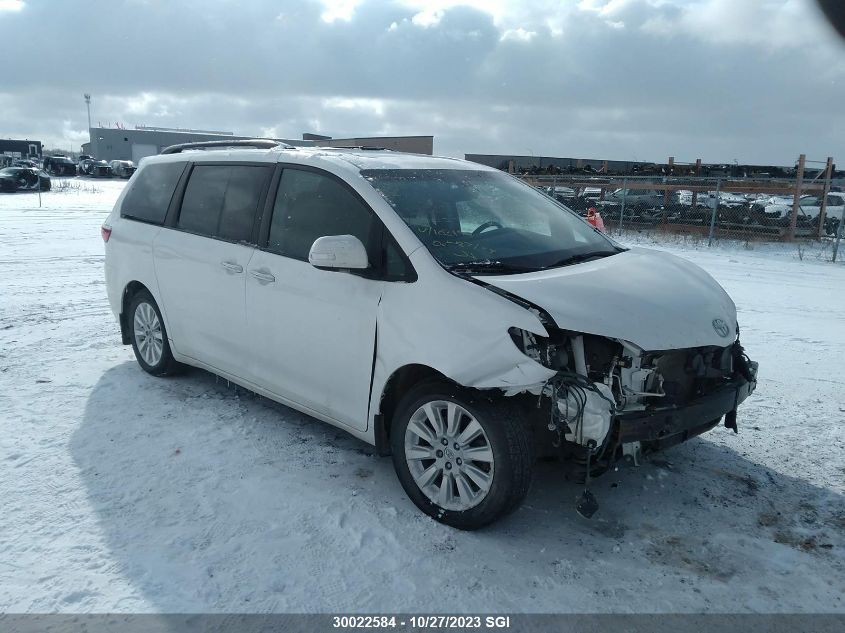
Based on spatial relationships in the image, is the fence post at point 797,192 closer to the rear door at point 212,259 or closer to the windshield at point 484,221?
the windshield at point 484,221

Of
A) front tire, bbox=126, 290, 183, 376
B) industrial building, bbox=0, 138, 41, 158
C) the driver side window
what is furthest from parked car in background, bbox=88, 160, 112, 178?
the driver side window

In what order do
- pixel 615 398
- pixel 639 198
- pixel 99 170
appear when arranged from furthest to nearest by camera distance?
pixel 99 170
pixel 639 198
pixel 615 398

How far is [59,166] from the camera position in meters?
51.1

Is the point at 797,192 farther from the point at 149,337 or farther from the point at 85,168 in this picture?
the point at 85,168

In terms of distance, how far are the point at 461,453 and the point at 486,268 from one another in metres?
0.97

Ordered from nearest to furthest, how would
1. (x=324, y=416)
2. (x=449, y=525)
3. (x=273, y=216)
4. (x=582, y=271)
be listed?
(x=449, y=525) → (x=582, y=271) → (x=324, y=416) → (x=273, y=216)

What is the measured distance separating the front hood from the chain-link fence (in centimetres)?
1091

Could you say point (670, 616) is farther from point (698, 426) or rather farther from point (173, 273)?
point (173, 273)

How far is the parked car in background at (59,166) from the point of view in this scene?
1991 inches

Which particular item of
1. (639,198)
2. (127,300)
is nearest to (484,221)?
(127,300)

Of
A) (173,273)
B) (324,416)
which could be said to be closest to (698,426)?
(324,416)

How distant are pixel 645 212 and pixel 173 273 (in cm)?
1824

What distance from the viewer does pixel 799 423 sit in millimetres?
4750

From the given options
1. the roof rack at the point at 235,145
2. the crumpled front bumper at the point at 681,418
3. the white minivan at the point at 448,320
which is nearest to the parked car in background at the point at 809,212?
the crumpled front bumper at the point at 681,418
